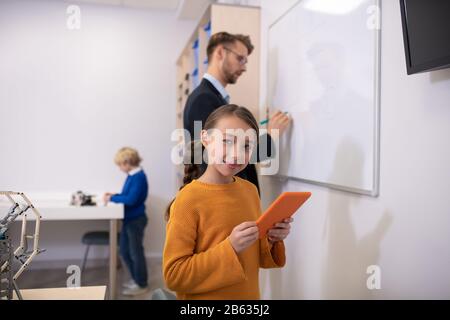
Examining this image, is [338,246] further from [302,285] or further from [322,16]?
[322,16]

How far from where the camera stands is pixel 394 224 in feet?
3.62

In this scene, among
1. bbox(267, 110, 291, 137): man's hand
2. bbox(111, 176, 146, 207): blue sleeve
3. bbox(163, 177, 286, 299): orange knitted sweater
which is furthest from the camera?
bbox(111, 176, 146, 207): blue sleeve

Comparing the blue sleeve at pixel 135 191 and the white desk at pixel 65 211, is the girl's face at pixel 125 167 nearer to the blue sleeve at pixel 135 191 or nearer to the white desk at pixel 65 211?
the blue sleeve at pixel 135 191

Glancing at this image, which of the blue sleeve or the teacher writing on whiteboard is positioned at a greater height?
the teacher writing on whiteboard

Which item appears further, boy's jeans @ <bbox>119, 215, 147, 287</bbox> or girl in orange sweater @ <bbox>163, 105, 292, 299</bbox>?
boy's jeans @ <bbox>119, 215, 147, 287</bbox>

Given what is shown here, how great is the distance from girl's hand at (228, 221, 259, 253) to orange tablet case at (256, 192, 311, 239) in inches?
0.6

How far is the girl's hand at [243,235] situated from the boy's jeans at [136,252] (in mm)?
1434

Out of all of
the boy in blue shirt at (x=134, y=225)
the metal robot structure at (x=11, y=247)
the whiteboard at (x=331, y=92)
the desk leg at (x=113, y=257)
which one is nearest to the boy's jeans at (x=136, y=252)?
the boy in blue shirt at (x=134, y=225)

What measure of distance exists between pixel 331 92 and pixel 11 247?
1.11 metres

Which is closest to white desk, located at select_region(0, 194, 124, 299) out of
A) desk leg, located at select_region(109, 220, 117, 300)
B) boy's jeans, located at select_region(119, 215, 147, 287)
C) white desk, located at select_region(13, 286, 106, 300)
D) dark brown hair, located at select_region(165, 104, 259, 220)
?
desk leg, located at select_region(109, 220, 117, 300)

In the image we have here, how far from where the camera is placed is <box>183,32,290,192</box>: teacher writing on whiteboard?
3.98 feet

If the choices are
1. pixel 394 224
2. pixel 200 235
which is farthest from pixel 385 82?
pixel 200 235

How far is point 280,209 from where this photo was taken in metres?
0.77

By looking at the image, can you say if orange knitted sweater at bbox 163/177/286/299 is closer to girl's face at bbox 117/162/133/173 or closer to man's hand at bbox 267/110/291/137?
man's hand at bbox 267/110/291/137
